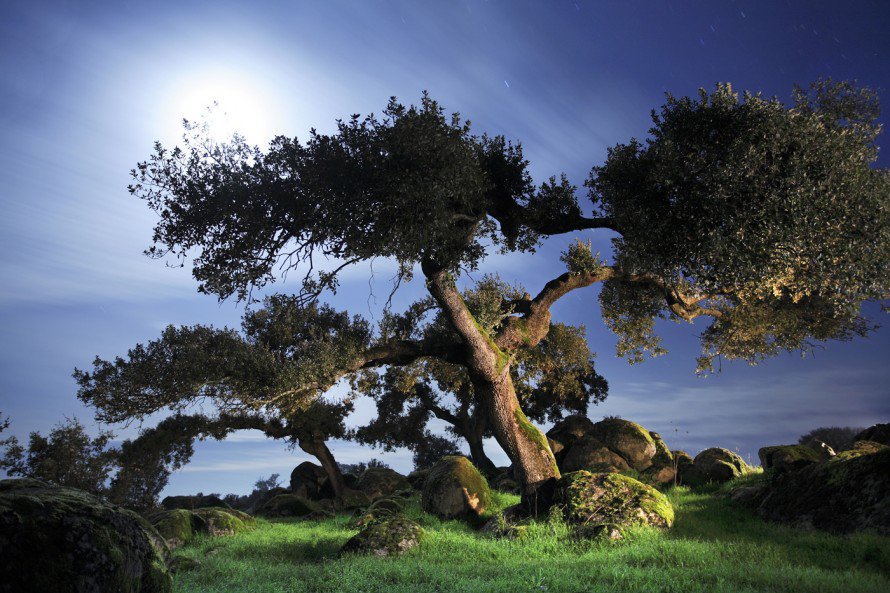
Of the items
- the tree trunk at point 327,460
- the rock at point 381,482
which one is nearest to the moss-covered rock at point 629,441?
the rock at point 381,482

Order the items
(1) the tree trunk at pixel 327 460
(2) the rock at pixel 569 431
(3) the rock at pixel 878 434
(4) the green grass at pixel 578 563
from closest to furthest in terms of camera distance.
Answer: (4) the green grass at pixel 578 563 < (3) the rock at pixel 878 434 < (2) the rock at pixel 569 431 < (1) the tree trunk at pixel 327 460

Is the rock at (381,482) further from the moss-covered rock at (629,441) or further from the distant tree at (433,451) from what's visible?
the moss-covered rock at (629,441)

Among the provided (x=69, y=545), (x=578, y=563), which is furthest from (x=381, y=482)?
(x=69, y=545)

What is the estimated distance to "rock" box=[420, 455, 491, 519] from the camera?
910 inches

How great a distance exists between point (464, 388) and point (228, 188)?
25.3 meters

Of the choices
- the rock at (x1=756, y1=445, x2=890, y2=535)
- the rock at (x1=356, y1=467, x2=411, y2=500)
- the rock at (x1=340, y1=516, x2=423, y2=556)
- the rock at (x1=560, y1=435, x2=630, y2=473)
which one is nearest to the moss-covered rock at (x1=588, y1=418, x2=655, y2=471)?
the rock at (x1=560, y1=435, x2=630, y2=473)

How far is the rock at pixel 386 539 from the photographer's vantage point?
15656 millimetres

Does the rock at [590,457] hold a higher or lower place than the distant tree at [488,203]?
lower

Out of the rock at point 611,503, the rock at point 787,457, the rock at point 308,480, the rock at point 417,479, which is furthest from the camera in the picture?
the rock at point 308,480

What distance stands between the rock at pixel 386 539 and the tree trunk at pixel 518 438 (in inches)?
243

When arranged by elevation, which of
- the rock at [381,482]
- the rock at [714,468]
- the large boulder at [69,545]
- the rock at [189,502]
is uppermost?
the large boulder at [69,545]

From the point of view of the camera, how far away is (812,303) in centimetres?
2727

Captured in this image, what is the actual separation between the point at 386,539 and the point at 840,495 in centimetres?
1270

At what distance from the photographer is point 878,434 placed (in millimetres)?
21812
